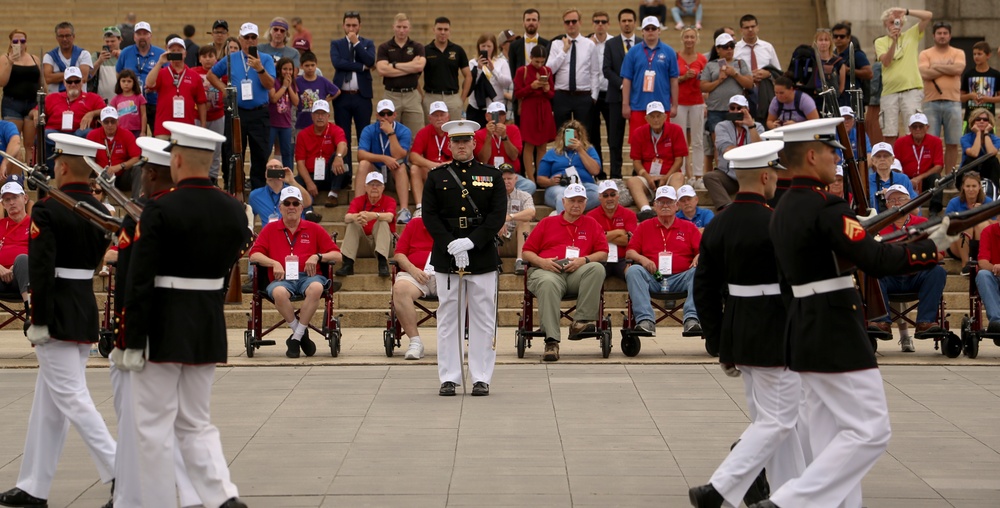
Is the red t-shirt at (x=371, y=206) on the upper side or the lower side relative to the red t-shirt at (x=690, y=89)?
lower

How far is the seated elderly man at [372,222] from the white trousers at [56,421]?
27.0 ft

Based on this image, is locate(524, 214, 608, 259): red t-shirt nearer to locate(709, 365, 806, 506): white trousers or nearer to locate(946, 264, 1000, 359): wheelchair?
locate(946, 264, 1000, 359): wheelchair

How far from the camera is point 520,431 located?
30.9 ft

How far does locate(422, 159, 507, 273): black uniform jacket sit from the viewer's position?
443 inches

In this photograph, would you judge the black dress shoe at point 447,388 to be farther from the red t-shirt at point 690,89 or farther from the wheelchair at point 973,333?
the red t-shirt at point 690,89

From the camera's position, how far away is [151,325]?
21.3 ft

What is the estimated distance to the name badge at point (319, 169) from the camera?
1756 cm

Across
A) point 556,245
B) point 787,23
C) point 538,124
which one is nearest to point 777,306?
point 556,245

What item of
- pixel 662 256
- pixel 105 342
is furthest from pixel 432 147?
pixel 105 342

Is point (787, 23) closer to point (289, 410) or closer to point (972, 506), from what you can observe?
point (289, 410)

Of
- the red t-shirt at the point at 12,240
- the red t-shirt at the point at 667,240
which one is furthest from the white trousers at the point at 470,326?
the red t-shirt at the point at 12,240

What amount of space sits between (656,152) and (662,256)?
342 centimetres

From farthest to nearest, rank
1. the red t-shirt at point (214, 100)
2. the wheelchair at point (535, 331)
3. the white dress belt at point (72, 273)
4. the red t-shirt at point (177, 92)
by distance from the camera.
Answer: the red t-shirt at point (214, 100) < the red t-shirt at point (177, 92) < the wheelchair at point (535, 331) < the white dress belt at point (72, 273)

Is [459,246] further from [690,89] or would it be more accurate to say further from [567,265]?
[690,89]
